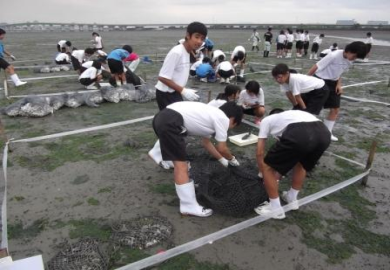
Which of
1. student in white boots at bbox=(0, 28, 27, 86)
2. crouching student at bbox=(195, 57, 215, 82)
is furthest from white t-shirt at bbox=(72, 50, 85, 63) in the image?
crouching student at bbox=(195, 57, 215, 82)

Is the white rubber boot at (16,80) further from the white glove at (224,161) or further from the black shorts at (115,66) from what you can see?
the white glove at (224,161)

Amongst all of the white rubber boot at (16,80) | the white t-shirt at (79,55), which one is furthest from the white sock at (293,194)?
the white t-shirt at (79,55)

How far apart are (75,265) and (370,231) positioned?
2803 millimetres

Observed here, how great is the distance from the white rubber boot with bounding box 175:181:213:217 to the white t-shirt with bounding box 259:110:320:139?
3.02 ft

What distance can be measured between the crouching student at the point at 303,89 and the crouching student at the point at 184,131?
4.12 ft

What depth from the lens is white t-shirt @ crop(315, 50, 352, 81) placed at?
439 cm

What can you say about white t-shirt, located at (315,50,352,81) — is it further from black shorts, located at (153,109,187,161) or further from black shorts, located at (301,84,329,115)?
black shorts, located at (153,109,187,161)

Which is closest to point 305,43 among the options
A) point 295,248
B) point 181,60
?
point 181,60

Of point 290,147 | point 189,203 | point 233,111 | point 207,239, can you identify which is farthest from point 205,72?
point 207,239

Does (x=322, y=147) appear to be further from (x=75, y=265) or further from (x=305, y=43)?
(x=305, y=43)

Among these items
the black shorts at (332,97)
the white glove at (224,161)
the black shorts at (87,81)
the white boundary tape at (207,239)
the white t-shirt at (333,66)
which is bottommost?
the white boundary tape at (207,239)

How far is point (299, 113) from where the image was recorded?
2.72 metres

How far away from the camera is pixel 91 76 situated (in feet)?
26.3

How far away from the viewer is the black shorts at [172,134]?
2.83 meters
